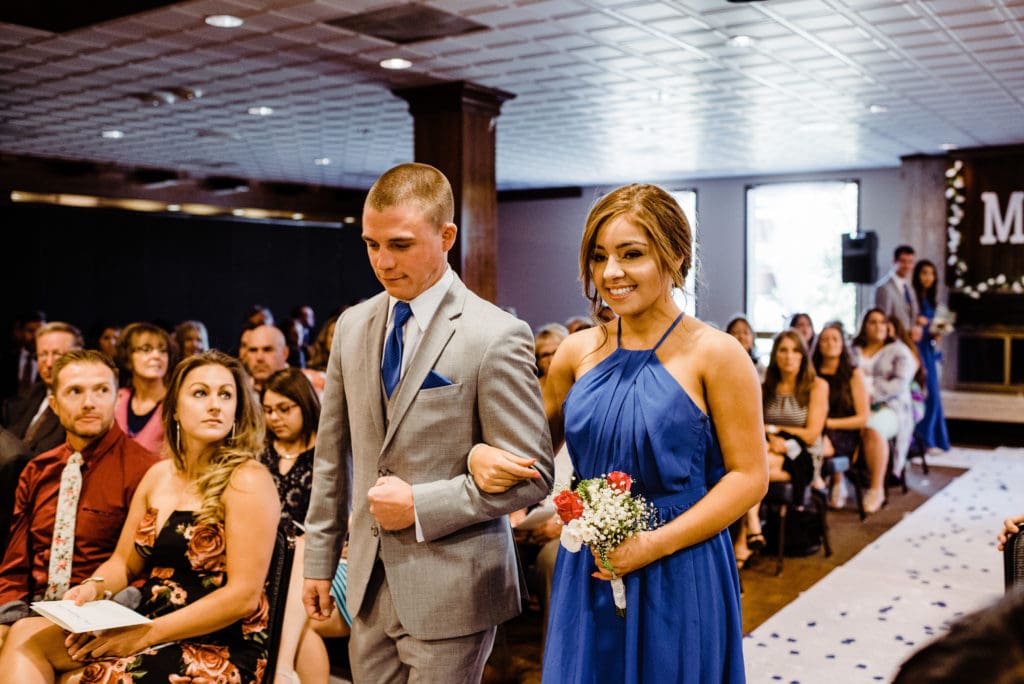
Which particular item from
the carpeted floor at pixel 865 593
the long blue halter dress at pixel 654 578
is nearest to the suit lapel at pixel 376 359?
the long blue halter dress at pixel 654 578

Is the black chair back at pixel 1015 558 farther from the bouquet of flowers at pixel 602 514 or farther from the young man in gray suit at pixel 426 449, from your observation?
the young man in gray suit at pixel 426 449

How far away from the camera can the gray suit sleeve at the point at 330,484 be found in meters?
2.06

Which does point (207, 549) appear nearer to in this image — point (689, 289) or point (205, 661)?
point (205, 661)

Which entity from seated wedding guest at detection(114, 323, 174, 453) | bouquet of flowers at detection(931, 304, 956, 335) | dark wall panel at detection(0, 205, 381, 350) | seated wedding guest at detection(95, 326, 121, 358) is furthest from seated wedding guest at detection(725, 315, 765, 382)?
dark wall panel at detection(0, 205, 381, 350)

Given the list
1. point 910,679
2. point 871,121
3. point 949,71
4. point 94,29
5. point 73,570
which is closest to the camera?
point 910,679

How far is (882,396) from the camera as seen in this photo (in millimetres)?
7297

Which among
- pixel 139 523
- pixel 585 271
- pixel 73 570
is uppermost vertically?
pixel 585 271

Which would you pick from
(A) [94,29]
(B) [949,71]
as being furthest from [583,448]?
(B) [949,71]

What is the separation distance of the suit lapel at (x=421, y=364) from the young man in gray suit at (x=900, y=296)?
823 cm

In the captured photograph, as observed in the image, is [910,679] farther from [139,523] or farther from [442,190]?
[139,523]

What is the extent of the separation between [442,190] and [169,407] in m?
1.43

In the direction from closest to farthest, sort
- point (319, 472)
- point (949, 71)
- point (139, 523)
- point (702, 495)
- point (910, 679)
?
point (910, 679) < point (702, 495) < point (319, 472) < point (139, 523) < point (949, 71)

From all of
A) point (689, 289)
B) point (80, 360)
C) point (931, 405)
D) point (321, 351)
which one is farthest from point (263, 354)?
point (931, 405)

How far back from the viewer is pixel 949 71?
6898mm
